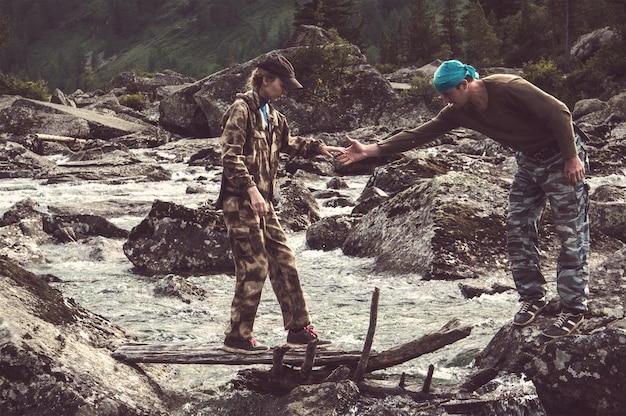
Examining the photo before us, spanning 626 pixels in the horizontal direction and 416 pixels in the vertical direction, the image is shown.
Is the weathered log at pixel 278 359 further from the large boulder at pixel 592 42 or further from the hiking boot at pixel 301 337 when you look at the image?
the large boulder at pixel 592 42

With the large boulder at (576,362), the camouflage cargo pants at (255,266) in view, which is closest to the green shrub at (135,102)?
the camouflage cargo pants at (255,266)

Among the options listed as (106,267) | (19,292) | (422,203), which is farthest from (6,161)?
(19,292)

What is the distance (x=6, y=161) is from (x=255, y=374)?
2507 centimetres

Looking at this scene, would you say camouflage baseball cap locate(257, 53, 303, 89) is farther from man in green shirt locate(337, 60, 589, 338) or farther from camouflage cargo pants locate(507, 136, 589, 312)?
camouflage cargo pants locate(507, 136, 589, 312)

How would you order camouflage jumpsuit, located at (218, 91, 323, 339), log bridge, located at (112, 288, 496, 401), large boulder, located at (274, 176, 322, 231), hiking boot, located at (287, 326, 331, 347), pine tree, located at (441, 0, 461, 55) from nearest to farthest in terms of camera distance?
log bridge, located at (112, 288, 496, 401) → camouflage jumpsuit, located at (218, 91, 323, 339) → hiking boot, located at (287, 326, 331, 347) → large boulder, located at (274, 176, 322, 231) → pine tree, located at (441, 0, 461, 55)

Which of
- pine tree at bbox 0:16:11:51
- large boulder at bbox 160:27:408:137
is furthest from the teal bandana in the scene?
pine tree at bbox 0:16:11:51

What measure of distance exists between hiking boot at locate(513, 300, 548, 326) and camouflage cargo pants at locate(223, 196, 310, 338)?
1.83 meters

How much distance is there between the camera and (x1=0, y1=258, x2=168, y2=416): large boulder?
5.21 m

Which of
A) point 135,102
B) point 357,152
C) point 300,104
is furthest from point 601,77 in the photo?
point 357,152

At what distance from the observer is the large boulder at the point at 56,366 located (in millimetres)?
5215

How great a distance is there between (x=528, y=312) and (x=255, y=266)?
2.36m

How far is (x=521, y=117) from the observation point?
5867 millimetres

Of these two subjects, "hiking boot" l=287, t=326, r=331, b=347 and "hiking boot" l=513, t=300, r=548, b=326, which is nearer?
"hiking boot" l=513, t=300, r=548, b=326

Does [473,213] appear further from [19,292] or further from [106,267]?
[19,292]
